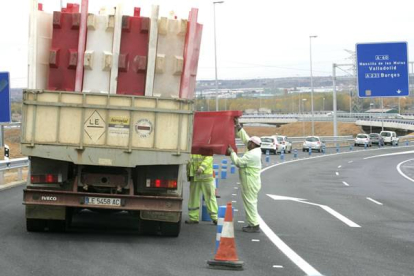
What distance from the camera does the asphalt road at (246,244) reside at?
956 cm

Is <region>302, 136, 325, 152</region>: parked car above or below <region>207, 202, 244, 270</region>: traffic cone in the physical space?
above

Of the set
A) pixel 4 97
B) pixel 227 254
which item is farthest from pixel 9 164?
pixel 227 254

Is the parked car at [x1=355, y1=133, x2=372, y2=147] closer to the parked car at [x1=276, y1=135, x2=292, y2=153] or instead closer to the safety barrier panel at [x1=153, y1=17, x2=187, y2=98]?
the parked car at [x1=276, y1=135, x2=292, y2=153]

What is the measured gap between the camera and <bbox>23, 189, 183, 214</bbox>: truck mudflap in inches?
464

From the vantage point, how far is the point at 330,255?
11.1 meters

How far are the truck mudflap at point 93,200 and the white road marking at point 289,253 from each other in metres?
1.81

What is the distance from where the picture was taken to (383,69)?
149 feet

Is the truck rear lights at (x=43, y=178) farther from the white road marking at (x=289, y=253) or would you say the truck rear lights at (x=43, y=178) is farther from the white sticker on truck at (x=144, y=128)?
the white road marking at (x=289, y=253)

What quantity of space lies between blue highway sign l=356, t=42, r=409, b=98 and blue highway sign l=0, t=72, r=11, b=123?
91.1 ft

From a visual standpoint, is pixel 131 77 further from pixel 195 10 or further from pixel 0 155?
pixel 0 155

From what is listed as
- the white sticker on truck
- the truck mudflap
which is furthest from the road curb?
the white sticker on truck

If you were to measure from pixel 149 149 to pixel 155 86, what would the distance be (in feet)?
3.50

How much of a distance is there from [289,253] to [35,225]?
4312mm

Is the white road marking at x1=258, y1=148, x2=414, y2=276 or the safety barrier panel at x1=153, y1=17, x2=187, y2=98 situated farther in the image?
the safety barrier panel at x1=153, y1=17, x2=187, y2=98
